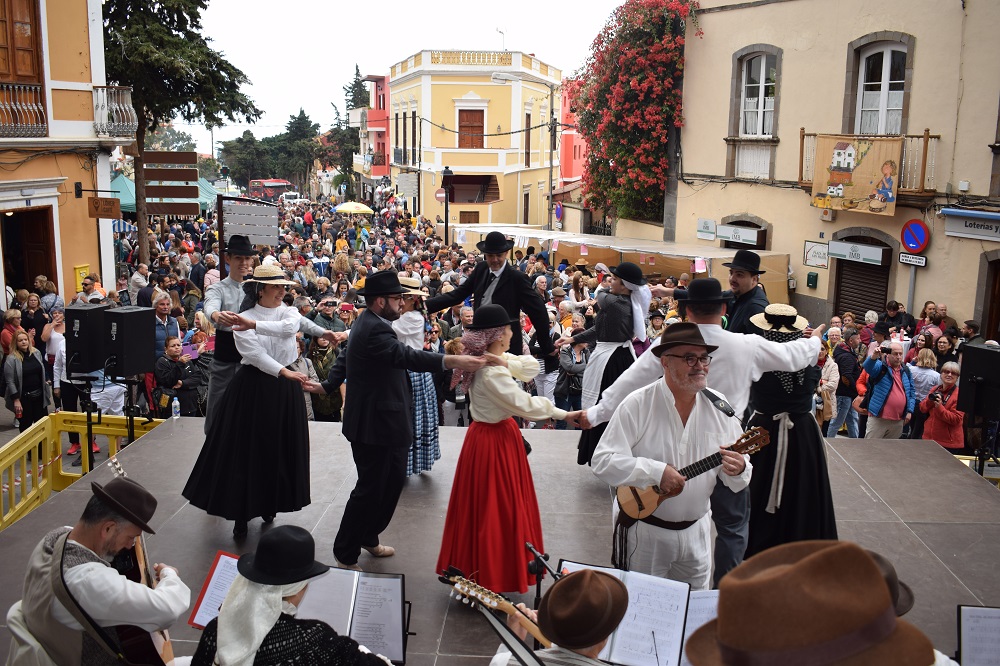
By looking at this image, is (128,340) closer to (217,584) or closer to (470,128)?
(217,584)

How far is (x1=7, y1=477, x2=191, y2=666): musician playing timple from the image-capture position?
348 centimetres

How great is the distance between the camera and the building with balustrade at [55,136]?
15.1 m

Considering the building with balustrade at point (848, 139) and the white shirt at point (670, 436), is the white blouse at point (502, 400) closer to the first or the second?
the white shirt at point (670, 436)

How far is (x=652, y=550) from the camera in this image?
435 cm

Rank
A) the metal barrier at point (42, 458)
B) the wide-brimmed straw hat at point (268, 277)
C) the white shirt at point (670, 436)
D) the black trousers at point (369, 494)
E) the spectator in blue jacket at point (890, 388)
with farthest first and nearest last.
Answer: the spectator in blue jacket at point (890, 388)
the metal barrier at point (42, 458)
the wide-brimmed straw hat at point (268, 277)
the black trousers at point (369, 494)
the white shirt at point (670, 436)

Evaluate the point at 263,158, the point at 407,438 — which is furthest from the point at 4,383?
the point at 263,158

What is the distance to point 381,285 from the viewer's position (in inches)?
214

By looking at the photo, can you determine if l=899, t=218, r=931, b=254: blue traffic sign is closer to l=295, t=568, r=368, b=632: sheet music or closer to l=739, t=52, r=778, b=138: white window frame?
l=739, t=52, r=778, b=138: white window frame

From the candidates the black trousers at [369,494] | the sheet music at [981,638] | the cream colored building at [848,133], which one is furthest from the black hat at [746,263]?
the cream colored building at [848,133]

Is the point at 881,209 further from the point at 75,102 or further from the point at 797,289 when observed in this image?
the point at 75,102

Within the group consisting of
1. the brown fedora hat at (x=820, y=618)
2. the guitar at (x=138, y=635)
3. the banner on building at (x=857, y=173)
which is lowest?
the guitar at (x=138, y=635)

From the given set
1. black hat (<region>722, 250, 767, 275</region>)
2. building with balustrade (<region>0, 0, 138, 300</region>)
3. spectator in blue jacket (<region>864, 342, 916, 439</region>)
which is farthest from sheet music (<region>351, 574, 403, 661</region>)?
building with balustrade (<region>0, 0, 138, 300</region>)

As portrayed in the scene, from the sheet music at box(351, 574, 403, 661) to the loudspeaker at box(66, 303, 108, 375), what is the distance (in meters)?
3.83

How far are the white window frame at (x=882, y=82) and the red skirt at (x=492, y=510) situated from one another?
13684 mm
